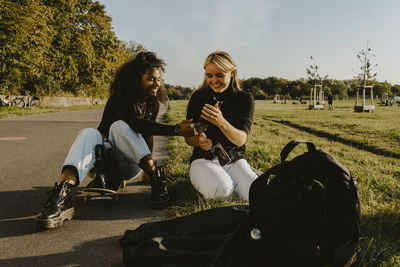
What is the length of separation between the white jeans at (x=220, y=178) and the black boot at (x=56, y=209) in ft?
3.77

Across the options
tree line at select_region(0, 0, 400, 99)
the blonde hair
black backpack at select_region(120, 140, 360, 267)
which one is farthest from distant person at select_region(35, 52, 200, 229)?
tree line at select_region(0, 0, 400, 99)

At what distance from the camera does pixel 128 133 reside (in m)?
2.76

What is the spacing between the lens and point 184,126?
2811mm

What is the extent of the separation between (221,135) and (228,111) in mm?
277

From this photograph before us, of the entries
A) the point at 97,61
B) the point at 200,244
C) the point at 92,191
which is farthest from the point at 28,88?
the point at 200,244

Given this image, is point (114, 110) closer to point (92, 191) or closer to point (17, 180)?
point (92, 191)

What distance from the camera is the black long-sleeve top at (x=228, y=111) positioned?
9.80ft

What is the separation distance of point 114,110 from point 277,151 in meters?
3.09

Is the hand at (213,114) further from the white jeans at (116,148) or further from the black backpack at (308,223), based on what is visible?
the black backpack at (308,223)

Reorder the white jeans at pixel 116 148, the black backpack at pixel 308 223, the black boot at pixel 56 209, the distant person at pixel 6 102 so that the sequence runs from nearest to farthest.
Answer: the black backpack at pixel 308 223
the black boot at pixel 56 209
the white jeans at pixel 116 148
the distant person at pixel 6 102

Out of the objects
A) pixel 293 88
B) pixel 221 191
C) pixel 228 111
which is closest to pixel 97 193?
pixel 221 191

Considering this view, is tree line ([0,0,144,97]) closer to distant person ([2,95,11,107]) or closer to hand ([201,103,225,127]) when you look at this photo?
distant person ([2,95,11,107])

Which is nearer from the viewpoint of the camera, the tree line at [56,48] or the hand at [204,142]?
the hand at [204,142]

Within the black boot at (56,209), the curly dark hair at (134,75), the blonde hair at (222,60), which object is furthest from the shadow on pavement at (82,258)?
the blonde hair at (222,60)
